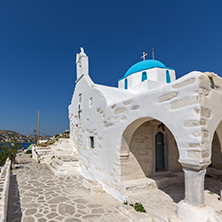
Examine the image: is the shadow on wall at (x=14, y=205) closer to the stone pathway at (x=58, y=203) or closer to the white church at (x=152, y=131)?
the stone pathway at (x=58, y=203)

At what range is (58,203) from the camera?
15.2 ft

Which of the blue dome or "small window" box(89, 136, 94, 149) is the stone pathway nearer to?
"small window" box(89, 136, 94, 149)

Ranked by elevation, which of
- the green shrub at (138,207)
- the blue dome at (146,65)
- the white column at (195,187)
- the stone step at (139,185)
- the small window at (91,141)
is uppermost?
the blue dome at (146,65)

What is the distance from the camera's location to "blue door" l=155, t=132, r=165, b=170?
614 cm

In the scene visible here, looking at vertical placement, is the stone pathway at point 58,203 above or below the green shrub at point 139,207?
below

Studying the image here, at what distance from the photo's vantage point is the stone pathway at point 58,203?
388cm

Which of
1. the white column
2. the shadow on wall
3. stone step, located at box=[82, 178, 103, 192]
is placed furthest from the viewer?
stone step, located at box=[82, 178, 103, 192]

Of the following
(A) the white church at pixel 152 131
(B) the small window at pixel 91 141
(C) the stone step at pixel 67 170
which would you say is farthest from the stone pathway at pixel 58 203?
(B) the small window at pixel 91 141

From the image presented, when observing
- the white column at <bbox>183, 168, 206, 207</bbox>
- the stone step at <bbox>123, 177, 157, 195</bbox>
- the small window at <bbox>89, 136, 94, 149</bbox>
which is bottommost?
the stone step at <bbox>123, 177, 157, 195</bbox>

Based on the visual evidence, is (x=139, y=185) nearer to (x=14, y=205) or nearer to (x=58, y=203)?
(x=58, y=203)

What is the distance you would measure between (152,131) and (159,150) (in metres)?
0.98

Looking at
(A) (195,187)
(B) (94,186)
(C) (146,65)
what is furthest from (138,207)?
(C) (146,65)

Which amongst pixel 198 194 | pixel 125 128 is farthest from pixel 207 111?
pixel 125 128

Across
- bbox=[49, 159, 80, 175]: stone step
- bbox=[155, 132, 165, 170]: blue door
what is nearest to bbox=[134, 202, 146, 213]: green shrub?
bbox=[155, 132, 165, 170]: blue door
